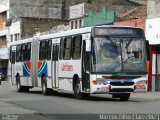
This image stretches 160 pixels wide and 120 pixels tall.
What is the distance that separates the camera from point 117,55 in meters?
24.8

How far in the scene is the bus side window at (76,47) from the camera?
86.3 ft

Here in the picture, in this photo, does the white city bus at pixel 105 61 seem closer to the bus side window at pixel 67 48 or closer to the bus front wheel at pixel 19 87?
the bus side window at pixel 67 48

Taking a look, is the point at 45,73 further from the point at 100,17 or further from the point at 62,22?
the point at 62,22

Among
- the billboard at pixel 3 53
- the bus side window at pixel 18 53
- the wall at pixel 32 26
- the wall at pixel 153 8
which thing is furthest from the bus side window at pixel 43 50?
the billboard at pixel 3 53

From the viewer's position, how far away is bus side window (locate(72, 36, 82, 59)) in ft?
86.3

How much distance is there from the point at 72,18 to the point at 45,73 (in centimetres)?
3046

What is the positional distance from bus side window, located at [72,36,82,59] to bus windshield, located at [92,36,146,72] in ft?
5.23

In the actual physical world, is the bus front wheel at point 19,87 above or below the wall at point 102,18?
below

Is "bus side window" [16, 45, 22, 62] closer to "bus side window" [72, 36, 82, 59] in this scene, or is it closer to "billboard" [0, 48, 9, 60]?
"bus side window" [72, 36, 82, 59]

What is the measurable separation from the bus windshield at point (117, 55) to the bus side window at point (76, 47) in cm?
159

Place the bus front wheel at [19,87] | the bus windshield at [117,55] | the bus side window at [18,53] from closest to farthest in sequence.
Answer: the bus windshield at [117,55]
the bus front wheel at [19,87]
the bus side window at [18,53]

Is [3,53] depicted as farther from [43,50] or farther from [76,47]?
[76,47]

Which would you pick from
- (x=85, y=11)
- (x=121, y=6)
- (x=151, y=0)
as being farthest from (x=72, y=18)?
(x=151, y=0)

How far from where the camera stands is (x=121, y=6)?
67.6 metres
